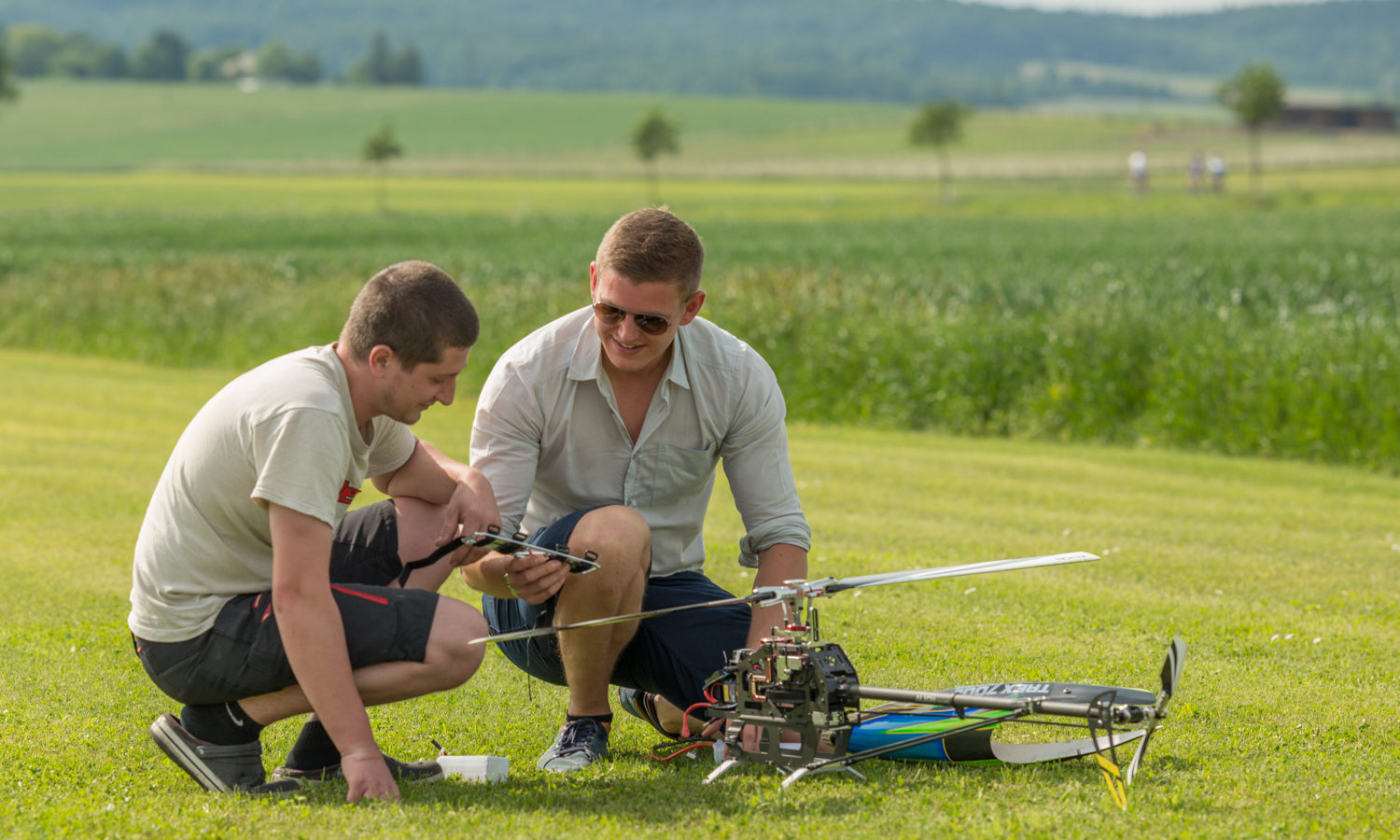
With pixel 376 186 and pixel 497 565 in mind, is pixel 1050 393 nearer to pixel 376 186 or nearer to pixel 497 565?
pixel 497 565

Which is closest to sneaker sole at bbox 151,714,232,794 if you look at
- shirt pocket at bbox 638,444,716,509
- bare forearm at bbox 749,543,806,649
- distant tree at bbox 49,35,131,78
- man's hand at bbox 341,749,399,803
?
man's hand at bbox 341,749,399,803

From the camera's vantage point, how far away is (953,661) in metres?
5.75

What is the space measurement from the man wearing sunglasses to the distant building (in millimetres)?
131541

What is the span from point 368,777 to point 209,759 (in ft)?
2.00

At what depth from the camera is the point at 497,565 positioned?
420 centimetres

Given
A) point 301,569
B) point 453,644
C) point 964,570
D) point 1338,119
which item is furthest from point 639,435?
point 1338,119

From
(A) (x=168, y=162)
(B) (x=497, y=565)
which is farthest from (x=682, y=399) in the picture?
(A) (x=168, y=162)

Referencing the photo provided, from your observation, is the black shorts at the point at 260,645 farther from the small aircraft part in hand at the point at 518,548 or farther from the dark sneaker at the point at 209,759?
the small aircraft part in hand at the point at 518,548

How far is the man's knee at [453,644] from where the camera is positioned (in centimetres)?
398

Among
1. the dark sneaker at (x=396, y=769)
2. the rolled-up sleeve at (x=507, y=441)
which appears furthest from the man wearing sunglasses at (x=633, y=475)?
the dark sneaker at (x=396, y=769)

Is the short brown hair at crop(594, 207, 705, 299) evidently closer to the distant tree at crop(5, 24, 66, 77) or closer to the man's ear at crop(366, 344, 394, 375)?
the man's ear at crop(366, 344, 394, 375)

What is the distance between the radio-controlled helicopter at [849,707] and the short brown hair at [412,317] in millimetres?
560

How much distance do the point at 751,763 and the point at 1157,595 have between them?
3505 mm

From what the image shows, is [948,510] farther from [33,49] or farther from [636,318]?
[33,49]
